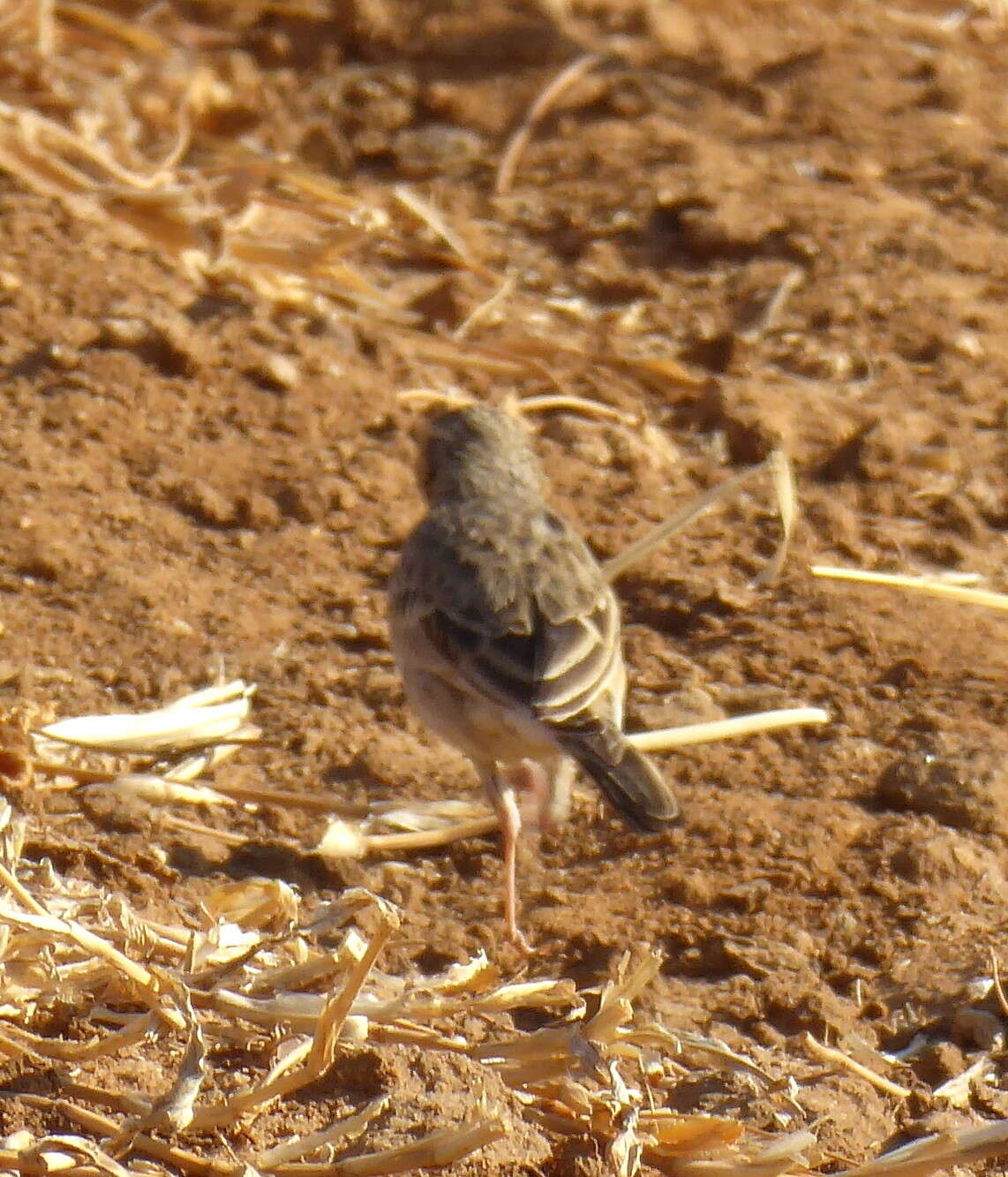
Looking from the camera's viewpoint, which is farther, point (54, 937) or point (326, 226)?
point (326, 226)

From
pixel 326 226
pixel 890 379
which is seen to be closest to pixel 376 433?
pixel 326 226

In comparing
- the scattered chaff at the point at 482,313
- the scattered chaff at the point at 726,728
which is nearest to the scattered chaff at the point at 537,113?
the scattered chaff at the point at 482,313

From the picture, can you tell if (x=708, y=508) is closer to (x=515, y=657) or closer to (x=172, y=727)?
(x=515, y=657)

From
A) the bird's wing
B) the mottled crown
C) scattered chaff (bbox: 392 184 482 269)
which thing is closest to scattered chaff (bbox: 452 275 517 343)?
scattered chaff (bbox: 392 184 482 269)

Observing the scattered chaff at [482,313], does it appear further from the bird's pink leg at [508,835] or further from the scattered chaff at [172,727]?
the bird's pink leg at [508,835]

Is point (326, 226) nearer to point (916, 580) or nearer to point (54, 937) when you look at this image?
point (916, 580)
